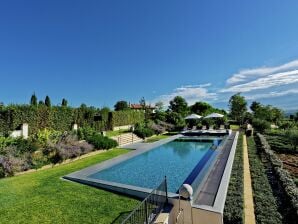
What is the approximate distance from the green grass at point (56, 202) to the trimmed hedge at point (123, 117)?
16.7 m

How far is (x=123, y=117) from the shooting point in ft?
93.0

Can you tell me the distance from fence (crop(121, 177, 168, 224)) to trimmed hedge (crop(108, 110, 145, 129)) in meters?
19.5

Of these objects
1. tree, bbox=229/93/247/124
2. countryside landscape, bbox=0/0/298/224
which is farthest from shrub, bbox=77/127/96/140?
tree, bbox=229/93/247/124

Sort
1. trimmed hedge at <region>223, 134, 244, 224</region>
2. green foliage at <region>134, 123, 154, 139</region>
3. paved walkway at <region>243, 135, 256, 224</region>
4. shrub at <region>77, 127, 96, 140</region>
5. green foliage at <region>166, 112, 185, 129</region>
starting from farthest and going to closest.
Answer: green foliage at <region>166, 112, 185, 129</region> < green foliage at <region>134, 123, 154, 139</region> < shrub at <region>77, 127, 96, 140</region> < paved walkway at <region>243, 135, 256, 224</region> < trimmed hedge at <region>223, 134, 244, 224</region>

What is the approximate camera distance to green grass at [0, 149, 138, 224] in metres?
5.41

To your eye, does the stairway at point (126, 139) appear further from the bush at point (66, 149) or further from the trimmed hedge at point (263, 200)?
the trimmed hedge at point (263, 200)

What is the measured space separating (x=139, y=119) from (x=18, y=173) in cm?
2321

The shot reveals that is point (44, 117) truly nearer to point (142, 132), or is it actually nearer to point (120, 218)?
point (142, 132)

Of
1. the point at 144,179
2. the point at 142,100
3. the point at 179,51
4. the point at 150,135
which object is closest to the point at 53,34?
the point at 179,51

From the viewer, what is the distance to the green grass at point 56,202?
5.41 m

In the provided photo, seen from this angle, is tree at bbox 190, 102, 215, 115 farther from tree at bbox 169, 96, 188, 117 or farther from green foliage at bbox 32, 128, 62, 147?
green foliage at bbox 32, 128, 62, 147

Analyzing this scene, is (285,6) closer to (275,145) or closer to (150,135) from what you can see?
(275,145)

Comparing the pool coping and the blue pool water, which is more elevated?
the pool coping

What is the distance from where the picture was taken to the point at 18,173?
9.82 m
